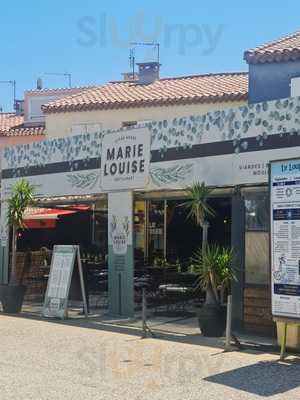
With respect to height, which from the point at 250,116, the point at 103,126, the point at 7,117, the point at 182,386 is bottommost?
the point at 182,386

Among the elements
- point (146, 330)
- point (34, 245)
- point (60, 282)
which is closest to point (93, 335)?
point (146, 330)

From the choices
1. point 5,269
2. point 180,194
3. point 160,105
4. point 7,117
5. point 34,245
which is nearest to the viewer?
point 180,194

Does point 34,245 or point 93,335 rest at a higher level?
point 34,245

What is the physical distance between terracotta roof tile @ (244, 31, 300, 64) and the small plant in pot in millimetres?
9596

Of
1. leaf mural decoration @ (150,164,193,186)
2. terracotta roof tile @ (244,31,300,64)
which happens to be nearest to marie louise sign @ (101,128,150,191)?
leaf mural decoration @ (150,164,193,186)

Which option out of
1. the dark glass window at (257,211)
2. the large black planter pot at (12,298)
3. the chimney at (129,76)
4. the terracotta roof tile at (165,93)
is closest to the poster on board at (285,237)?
the dark glass window at (257,211)

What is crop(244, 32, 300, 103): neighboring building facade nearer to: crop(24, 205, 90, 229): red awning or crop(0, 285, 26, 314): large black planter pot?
crop(24, 205, 90, 229): red awning

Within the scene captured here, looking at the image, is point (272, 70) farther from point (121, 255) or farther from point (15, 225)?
point (15, 225)

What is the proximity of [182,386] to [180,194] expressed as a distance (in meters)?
6.29

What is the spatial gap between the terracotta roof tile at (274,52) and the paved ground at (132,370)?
10.4m

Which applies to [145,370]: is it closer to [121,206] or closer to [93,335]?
[93,335]

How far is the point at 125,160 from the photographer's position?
13320 millimetres

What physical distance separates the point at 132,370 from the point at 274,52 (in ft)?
41.8

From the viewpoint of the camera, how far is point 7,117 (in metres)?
39.3
